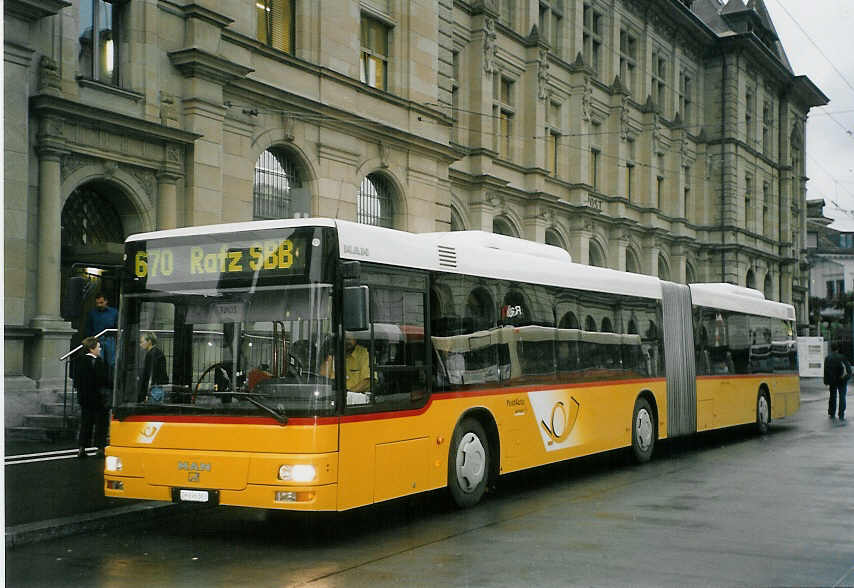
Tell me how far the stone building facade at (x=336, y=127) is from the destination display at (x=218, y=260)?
3.48ft

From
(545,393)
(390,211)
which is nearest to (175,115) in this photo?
(390,211)

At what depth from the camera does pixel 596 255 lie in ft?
126

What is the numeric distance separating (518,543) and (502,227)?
24173 mm

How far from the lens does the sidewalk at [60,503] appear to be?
855cm

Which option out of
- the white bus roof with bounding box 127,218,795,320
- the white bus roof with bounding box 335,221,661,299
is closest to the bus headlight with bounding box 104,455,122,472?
the white bus roof with bounding box 127,218,795,320

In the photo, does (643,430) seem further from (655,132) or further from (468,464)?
(655,132)

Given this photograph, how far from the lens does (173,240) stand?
8.80m

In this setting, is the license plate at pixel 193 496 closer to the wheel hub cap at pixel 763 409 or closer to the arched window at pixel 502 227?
the wheel hub cap at pixel 763 409

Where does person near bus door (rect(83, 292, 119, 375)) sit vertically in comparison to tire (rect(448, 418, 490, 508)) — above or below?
above

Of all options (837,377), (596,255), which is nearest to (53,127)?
(837,377)

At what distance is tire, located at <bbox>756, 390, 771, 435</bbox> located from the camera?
19828mm

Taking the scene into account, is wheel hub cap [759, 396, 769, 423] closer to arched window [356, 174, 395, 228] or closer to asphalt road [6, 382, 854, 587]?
asphalt road [6, 382, 854, 587]

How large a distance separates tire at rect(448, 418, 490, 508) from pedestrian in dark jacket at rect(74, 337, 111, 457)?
4.99 metres

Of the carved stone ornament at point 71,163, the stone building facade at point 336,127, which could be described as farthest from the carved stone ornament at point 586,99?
the carved stone ornament at point 71,163
